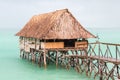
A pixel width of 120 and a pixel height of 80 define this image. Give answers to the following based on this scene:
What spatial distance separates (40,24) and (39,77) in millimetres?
7688

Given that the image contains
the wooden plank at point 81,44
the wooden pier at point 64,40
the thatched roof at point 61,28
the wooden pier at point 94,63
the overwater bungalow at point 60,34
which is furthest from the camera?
the wooden plank at point 81,44

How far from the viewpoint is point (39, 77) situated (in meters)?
27.6

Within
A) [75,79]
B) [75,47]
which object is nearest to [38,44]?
[75,47]

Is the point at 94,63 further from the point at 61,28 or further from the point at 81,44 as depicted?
the point at 61,28

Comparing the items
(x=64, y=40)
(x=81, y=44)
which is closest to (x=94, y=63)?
(x=81, y=44)

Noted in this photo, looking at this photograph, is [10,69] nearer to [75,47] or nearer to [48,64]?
[48,64]

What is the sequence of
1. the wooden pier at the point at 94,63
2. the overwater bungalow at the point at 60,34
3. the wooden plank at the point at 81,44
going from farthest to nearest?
the wooden plank at the point at 81,44, the overwater bungalow at the point at 60,34, the wooden pier at the point at 94,63

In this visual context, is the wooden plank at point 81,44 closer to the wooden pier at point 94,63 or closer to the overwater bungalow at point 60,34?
the overwater bungalow at point 60,34

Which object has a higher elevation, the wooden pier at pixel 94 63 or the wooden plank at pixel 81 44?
the wooden plank at pixel 81 44

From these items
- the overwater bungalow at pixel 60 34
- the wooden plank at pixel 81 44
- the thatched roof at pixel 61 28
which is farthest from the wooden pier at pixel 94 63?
the thatched roof at pixel 61 28

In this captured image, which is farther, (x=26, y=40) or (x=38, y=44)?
(x=26, y=40)

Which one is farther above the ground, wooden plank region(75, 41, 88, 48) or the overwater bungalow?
the overwater bungalow

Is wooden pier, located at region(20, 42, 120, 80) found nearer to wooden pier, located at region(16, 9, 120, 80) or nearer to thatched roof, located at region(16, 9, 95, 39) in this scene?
wooden pier, located at region(16, 9, 120, 80)

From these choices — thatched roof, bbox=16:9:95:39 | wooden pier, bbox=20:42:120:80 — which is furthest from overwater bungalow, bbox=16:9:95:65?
wooden pier, bbox=20:42:120:80
